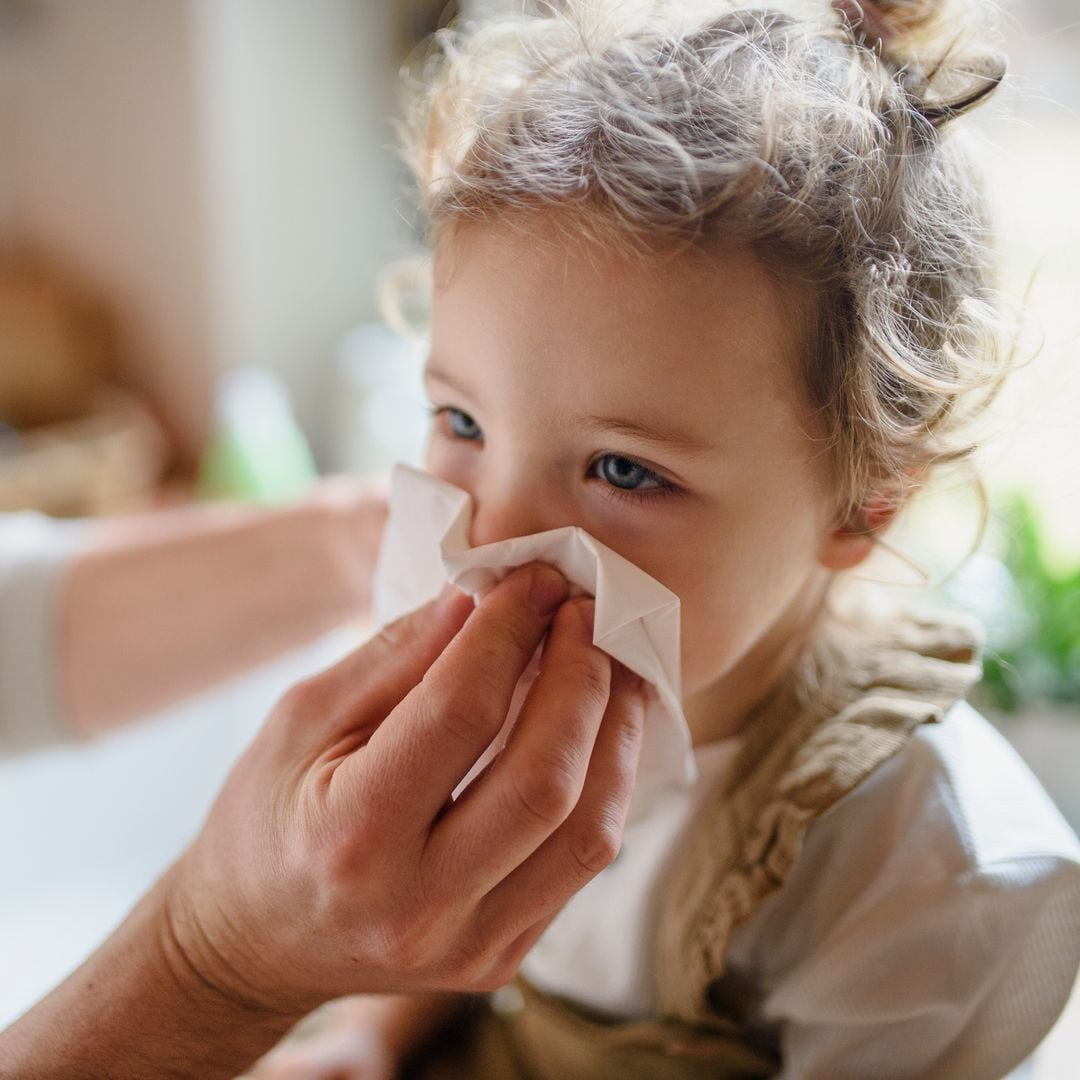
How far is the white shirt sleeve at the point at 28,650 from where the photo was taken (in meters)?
1.06

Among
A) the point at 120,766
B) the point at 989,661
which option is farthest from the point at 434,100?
the point at 120,766

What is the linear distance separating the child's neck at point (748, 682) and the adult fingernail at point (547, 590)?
211 mm

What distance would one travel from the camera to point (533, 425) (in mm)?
637

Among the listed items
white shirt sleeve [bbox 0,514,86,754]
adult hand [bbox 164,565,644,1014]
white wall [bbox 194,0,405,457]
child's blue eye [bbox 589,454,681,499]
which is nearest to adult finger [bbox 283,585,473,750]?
adult hand [bbox 164,565,644,1014]

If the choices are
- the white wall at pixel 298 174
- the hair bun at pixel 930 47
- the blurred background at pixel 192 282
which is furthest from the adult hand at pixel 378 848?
the white wall at pixel 298 174

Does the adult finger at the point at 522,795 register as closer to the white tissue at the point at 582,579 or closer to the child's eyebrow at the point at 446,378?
the white tissue at the point at 582,579

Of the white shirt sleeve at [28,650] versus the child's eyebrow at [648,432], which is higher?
the child's eyebrow at [648,432]

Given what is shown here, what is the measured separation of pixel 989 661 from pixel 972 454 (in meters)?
0.44

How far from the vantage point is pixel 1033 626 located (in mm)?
1132

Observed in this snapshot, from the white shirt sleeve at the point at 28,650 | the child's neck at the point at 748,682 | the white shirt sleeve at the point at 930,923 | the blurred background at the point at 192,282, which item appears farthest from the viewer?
the blurred background at the point at 192,282

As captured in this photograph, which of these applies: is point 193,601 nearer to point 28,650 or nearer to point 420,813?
point 28,650

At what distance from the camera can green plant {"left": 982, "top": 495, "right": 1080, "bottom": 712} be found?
3.61 ft

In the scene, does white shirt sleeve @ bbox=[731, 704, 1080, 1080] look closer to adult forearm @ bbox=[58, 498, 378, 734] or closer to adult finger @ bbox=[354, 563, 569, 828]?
adult finger @ bbox=[354, 563, 569, 828]

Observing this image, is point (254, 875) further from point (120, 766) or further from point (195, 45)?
point (195, 45)
